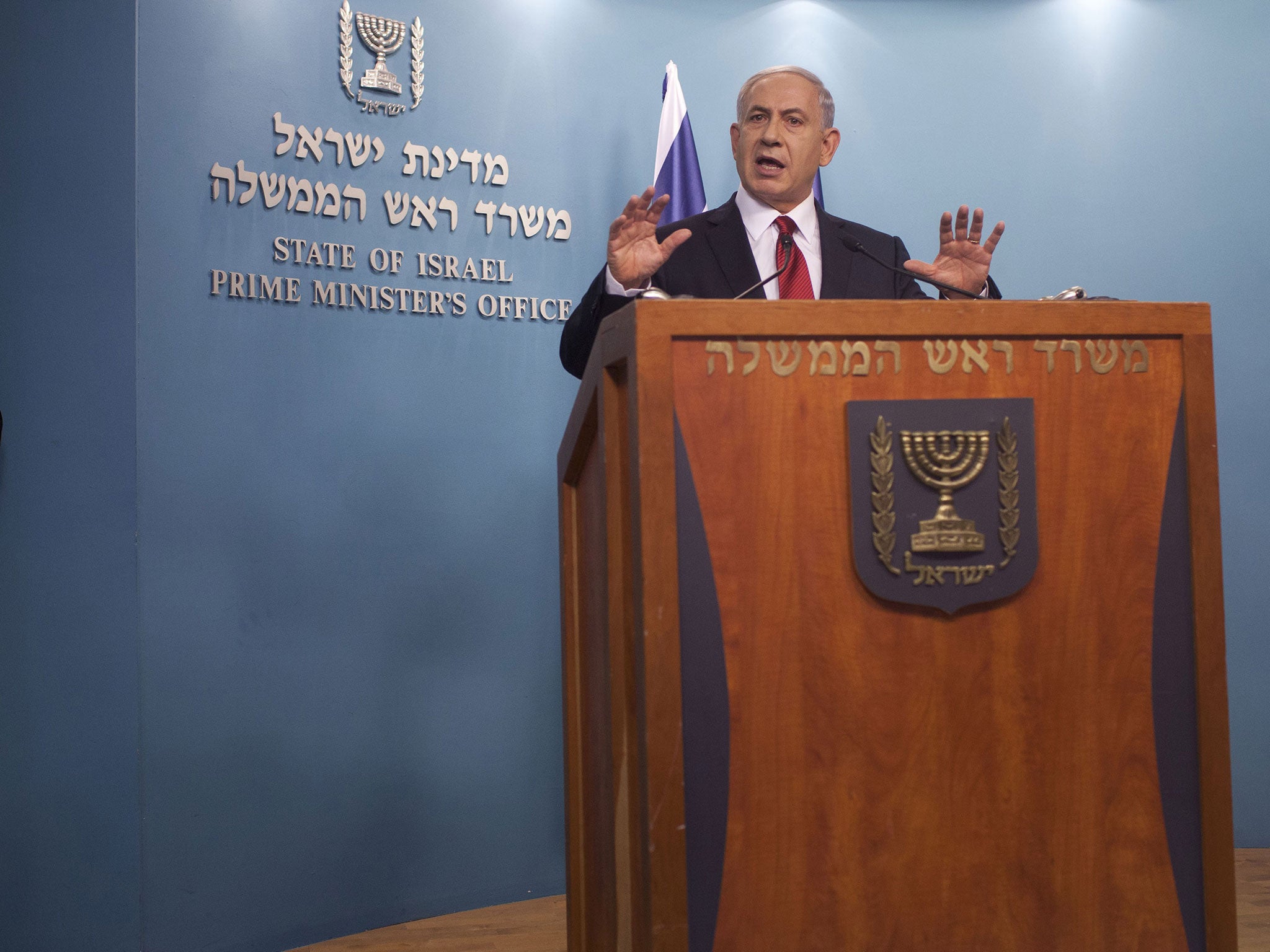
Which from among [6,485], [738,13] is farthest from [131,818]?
[738,13]

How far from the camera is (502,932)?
272 cm

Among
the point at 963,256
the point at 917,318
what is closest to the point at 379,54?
the point at 963,256

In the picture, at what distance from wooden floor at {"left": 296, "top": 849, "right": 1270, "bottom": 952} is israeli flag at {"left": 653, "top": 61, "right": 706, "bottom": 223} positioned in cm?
194

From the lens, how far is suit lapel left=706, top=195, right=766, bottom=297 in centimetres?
199

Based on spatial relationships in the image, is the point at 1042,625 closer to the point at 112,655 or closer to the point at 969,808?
the point at 969,808

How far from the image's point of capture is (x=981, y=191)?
3.39m

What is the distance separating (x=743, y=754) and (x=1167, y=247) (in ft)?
10.2

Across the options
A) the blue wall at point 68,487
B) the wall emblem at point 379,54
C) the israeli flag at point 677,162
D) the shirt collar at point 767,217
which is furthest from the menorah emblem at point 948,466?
the wall emblem at point 379,54

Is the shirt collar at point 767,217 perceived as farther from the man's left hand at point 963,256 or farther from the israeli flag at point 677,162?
the israeli flag at point 677,162

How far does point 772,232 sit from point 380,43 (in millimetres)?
1388

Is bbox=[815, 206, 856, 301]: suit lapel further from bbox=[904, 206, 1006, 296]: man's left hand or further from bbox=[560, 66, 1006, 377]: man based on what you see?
bbox=[904, 206, 1006, 296]: man's left hand

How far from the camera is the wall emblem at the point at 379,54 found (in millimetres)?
2781

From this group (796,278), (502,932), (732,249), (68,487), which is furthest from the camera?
(502,932)

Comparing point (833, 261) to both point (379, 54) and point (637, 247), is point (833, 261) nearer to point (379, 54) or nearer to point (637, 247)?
point (637, 247)
